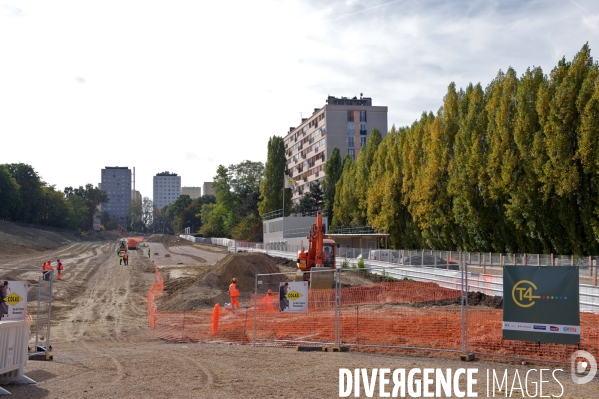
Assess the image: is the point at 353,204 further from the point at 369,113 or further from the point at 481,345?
the point at 481,345

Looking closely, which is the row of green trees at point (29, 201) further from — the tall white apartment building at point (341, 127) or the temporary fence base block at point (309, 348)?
the temporary fence base block at point (309, 348)

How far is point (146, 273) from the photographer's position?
51.7 meters

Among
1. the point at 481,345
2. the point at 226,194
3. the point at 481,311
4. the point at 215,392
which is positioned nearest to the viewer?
the point at 215,392

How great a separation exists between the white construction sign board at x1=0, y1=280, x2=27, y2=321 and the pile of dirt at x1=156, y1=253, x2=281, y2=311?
14810 millimetres

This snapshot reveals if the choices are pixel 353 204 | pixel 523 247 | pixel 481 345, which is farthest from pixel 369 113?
pixel 481 345

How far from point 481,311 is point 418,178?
3680 cm

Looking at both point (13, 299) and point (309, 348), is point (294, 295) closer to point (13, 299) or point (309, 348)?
point (309, 348)

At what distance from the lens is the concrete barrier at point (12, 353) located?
1070 centimetres

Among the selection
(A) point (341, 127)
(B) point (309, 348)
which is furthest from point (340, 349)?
(A) point (341, 127)

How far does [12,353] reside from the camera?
10953 mm

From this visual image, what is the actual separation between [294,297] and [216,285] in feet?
67.8
